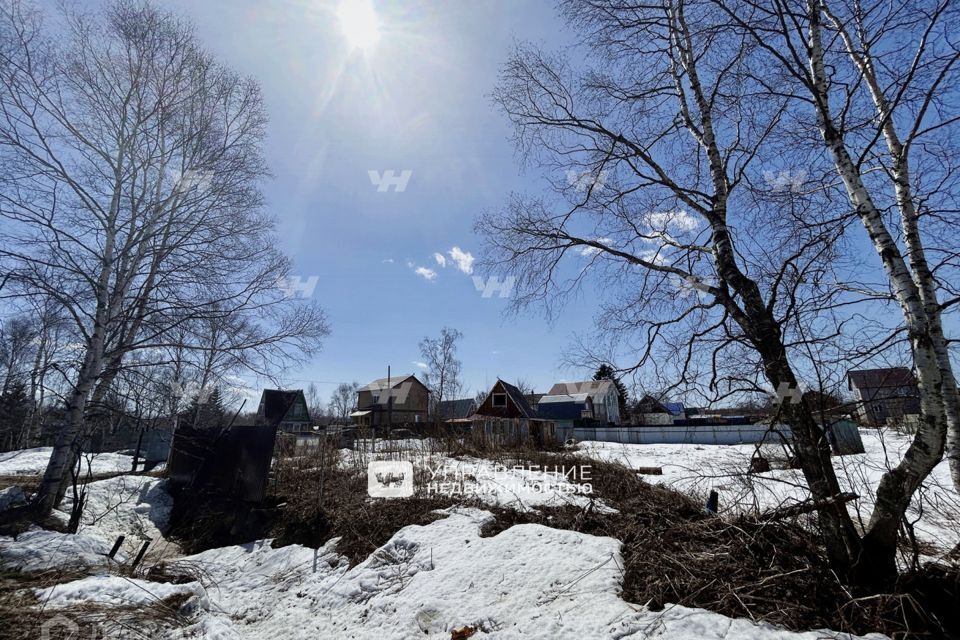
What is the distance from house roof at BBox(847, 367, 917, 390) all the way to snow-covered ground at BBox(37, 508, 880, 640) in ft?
6.25

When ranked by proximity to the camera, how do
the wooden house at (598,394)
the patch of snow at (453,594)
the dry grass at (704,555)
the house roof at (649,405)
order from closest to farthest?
the dry grass at (704,555) → the patch of snow at (453,594) → the house roof at (649,405) → the wooden house at (598,394)

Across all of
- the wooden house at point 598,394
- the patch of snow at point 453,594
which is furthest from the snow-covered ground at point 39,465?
the wooden house at point 598,394

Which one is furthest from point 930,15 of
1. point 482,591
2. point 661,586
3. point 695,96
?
point 482,591

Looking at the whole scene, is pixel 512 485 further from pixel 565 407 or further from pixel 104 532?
pixel 565 407

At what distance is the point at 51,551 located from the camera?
4633mm

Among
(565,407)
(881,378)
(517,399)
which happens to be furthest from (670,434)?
(881,378)

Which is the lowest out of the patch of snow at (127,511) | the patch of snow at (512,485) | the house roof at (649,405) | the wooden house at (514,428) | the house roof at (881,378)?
the patch of snow at (127,511)

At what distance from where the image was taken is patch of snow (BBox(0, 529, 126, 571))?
434cm

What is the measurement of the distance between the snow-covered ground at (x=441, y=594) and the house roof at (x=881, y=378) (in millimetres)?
1906

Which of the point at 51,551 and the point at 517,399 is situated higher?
the point at 517,399

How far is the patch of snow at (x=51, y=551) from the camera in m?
4.34

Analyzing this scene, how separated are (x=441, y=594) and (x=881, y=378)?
13.6 ft

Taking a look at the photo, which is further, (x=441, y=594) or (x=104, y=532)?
(x=104, y=532)

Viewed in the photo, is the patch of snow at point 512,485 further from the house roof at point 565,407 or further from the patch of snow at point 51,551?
the house roof at point 565,407
